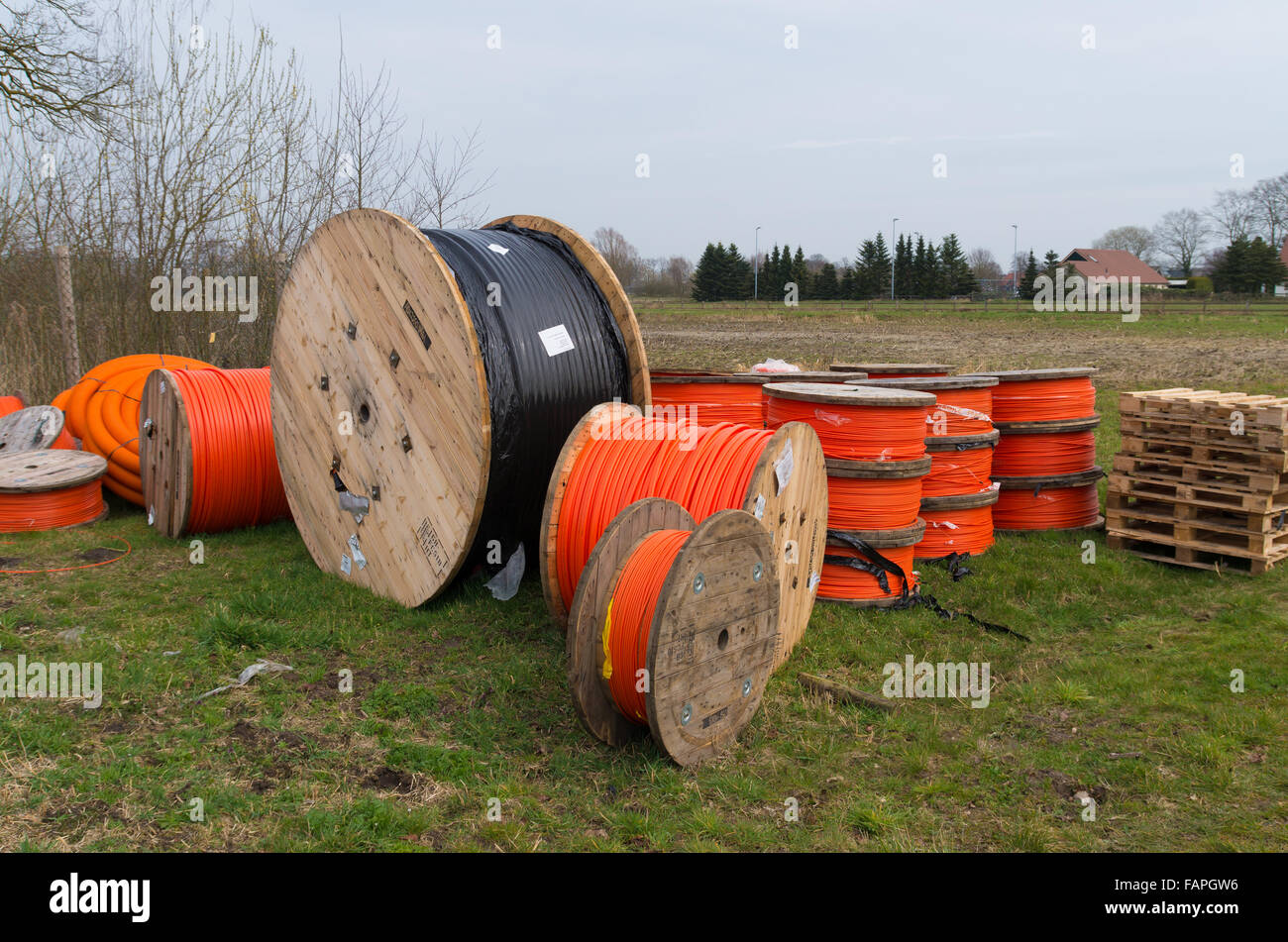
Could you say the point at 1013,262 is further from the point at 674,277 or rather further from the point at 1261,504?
the point at 1261,504

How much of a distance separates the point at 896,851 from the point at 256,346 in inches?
527

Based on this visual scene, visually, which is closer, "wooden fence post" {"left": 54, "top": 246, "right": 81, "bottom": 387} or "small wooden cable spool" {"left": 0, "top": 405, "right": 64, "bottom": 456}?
"small wooden cable spool" {"left": 0, "top": 405, "right": 64, "bottom": 456}

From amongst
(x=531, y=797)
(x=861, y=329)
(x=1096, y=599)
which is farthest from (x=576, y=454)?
(x=861, y=329)

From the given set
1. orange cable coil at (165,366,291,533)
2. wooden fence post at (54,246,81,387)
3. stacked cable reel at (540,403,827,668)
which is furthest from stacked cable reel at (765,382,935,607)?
wooden fence post at (54,246,81,387)

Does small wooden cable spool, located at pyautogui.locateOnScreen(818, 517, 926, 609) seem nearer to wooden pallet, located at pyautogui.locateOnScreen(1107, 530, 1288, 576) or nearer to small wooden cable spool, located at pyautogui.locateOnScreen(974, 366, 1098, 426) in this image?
small wooden cable spool, located at pyautogui.locateOnScreen(974, 366, 1098, 426)

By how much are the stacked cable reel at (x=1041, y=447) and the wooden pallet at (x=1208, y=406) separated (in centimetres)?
49

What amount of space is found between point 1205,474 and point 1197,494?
0.23m

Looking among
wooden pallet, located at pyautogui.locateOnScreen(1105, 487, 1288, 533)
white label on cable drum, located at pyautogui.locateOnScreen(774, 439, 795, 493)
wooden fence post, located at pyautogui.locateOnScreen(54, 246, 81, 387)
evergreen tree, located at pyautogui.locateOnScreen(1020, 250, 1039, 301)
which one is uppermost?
evergreen tree, located at pyautogui.locateOnScreen(1020, 250, 1039, 301)

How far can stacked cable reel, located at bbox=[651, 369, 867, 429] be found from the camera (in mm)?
8320

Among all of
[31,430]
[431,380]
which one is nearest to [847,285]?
[31,430]

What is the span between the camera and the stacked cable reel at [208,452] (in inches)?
320

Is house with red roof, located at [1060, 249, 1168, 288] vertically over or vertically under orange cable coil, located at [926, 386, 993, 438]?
over

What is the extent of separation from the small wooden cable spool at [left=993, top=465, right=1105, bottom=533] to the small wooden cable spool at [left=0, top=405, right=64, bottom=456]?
9.29 metres

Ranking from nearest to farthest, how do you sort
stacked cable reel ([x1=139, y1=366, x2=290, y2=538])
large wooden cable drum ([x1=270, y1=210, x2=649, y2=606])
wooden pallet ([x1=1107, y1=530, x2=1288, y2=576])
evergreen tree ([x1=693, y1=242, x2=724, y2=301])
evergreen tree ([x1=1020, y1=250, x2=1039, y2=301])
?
large wooden cable drum ([x1=270, y1=210, x2=649, y2=606])
wooden pallet ([x1=1107, y1=530, x2=1288, y2=576])
stacked cable reel ([x1=139, y1=366, x2=290, y2=538])
evergreen tree ([x1=1020, y1=250, x2=1039, y2=301])
evergreen tree ([x1=693, y1=242, x2=724, y2=301])
